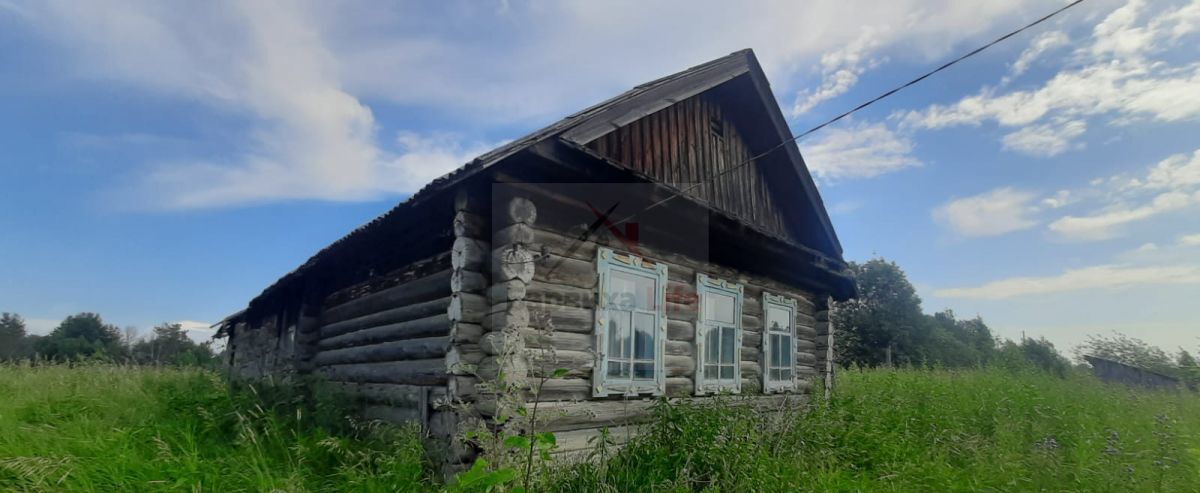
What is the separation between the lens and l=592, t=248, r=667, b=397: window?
6.09 m

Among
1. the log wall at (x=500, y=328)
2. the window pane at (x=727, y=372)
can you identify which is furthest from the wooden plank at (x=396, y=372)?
the window pane at (x=727, y=372)

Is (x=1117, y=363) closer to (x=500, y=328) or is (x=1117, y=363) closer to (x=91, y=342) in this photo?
(x=500, y=328)

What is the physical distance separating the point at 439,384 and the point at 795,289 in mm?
6472

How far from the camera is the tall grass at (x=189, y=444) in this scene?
16.1 ft

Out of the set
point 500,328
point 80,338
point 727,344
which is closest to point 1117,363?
point 727,344

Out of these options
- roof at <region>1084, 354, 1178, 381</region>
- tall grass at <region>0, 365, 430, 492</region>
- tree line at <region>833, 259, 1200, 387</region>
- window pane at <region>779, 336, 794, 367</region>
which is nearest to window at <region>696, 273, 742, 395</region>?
window pane at <region>779, 336, 794, 367</region>

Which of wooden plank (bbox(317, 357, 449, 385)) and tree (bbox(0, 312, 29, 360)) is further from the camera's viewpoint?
tree (bbox(0, 312, 29, 360))

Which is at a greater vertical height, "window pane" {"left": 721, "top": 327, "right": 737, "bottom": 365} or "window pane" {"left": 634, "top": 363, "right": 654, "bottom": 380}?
"window pane" {"left": 721, "top": 327, "right": 737, "bottom": 365}

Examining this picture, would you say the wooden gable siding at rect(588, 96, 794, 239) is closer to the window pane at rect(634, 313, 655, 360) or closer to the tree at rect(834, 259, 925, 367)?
the window pane at rect(634, 313, 655, 360)

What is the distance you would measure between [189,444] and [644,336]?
468 centimetres

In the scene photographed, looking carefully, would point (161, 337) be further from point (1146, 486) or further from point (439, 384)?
point (1146, 486)

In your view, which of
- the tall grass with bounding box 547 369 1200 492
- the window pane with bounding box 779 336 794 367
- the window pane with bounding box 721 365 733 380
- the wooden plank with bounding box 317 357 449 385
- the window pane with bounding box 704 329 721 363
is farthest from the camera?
the window pane with bounding box 779 336 794 367

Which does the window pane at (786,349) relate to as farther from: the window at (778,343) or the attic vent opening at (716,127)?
the attic vent opening at (716,127)

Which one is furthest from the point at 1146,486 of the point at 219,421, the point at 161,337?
the point at 161,337
